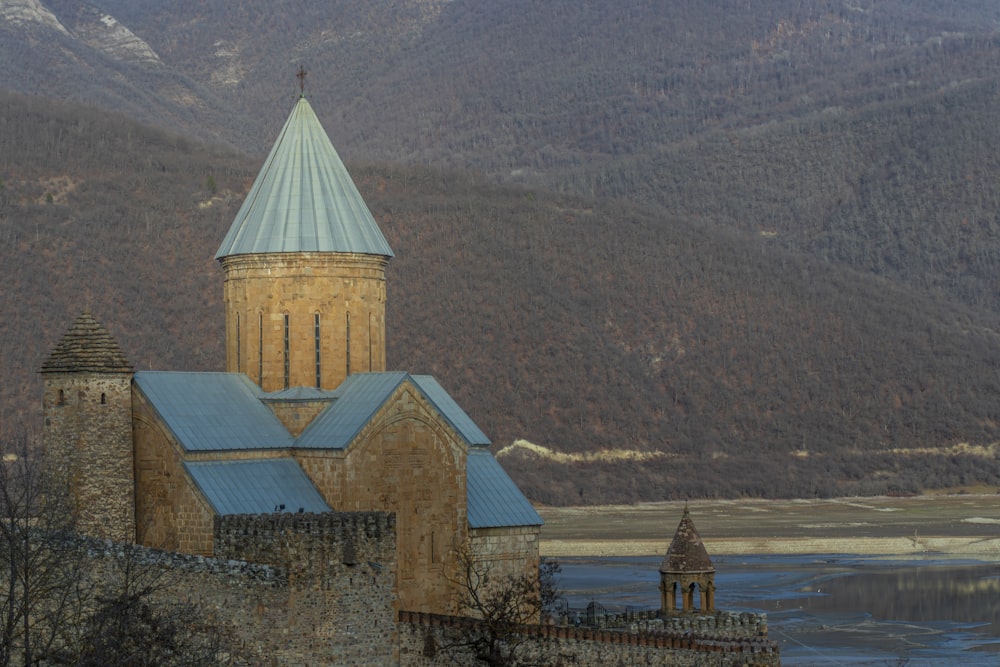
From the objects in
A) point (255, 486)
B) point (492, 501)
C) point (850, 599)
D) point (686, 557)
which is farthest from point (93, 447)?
point (850, 599)

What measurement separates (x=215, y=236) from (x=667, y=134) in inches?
3596

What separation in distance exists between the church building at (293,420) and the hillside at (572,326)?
1445 inches

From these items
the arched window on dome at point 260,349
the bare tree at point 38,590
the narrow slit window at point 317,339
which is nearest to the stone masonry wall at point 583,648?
the bare tree at point 38,590

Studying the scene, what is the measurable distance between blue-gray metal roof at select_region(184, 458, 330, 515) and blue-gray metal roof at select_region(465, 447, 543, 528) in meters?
2.98

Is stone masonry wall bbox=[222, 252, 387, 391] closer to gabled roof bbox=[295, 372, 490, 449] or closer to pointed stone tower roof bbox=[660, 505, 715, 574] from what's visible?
gabled roof bbox=[295, 372, 490, 449]

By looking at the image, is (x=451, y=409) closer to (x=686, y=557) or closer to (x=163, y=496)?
(x=686, y=557)

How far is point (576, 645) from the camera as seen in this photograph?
923 inches

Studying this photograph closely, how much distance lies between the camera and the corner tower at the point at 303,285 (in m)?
28.2

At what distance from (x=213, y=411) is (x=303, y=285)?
110 inches

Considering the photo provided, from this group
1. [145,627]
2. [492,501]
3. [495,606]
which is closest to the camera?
[145,627]

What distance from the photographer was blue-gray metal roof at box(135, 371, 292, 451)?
84.1ft

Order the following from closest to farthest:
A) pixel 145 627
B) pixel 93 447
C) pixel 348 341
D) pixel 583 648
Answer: pixel 145 627
pixel 583 648
pixel 93 447
pixel 348 341

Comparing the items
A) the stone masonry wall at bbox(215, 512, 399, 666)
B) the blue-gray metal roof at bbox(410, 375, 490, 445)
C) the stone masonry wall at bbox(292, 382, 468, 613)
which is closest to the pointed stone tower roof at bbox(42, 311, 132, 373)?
the stone masonry wall at bbox(292, 382, 468, 613)

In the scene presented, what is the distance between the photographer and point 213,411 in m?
26.5
